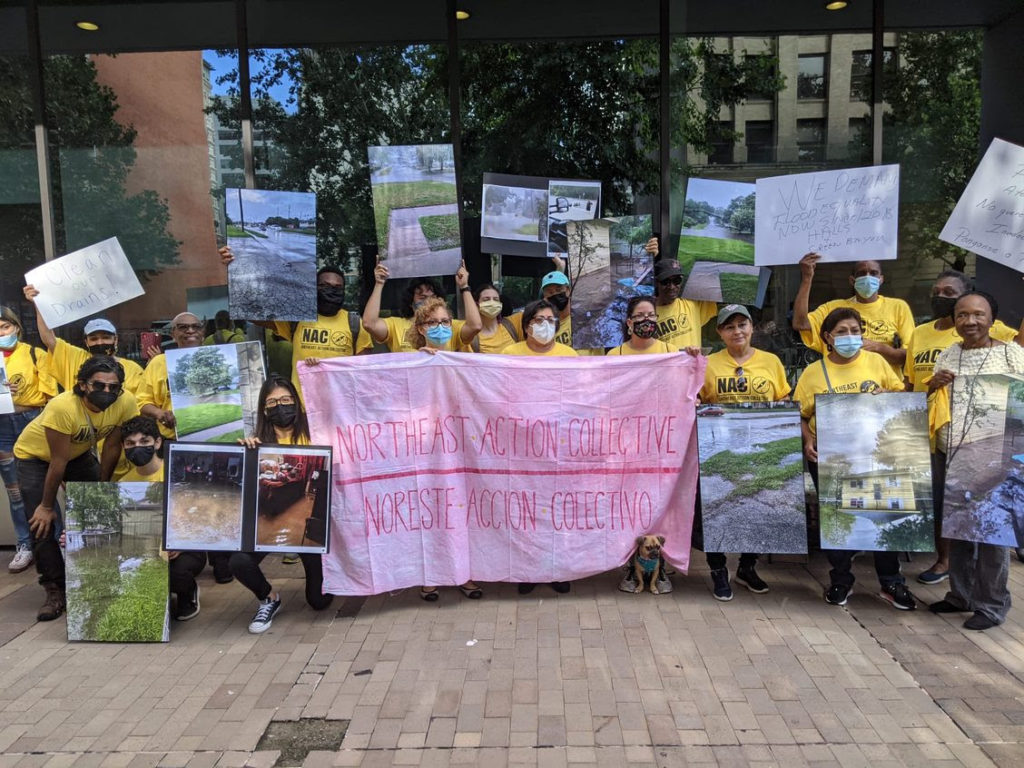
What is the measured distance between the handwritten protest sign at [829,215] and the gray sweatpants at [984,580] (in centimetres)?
197

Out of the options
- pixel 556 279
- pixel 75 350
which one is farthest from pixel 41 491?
pixel 556 279

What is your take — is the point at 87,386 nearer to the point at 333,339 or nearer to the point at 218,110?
the point at 333,339

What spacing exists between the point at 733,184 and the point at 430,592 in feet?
11.3

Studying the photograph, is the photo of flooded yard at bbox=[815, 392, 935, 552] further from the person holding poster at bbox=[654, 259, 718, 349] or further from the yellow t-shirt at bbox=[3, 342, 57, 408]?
the yellow t-shirt at bbox=[3, 342, 57, 408]

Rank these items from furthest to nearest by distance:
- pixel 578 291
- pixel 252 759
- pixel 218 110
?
pixel 218 110, pixel 578 291, pixel 252 759

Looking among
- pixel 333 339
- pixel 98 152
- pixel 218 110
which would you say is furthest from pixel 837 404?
pixel 98 152

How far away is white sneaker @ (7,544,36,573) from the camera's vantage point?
5.38 metres

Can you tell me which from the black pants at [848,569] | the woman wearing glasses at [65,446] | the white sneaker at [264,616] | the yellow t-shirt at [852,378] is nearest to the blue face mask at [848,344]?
the yellow t-shirt at [852,378]

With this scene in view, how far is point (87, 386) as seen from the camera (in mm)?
4281

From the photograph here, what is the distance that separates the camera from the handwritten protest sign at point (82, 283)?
4973mm

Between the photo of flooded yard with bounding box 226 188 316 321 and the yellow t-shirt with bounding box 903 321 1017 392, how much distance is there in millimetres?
3855

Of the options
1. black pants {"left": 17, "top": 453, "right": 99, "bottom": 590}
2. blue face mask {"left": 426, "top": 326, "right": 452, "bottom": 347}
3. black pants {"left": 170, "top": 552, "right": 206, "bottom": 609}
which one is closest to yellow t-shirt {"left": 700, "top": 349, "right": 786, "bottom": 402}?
blue face mask {"left": 426, "top": 326, "right": 452, "bottom": 347}

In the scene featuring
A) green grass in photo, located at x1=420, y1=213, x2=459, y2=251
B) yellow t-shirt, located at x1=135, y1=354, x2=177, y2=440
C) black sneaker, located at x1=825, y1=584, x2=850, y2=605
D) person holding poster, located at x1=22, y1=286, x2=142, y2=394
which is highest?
green grass in photo, located at x1=420, y1=213, x2=459, y2=251

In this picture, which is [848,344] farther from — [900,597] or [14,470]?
[14,470]
